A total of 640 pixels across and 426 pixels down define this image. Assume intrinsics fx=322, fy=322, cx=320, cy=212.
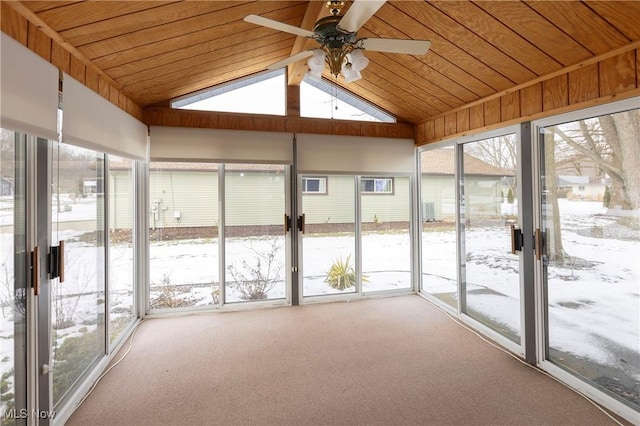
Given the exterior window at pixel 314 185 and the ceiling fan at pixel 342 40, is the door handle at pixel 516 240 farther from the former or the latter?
the exterior window at pixel 314 185

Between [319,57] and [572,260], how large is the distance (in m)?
2.42

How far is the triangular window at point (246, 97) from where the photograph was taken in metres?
3.82

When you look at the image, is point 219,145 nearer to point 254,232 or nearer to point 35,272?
point 254,232

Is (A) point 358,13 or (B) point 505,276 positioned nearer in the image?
(A) point 358,13

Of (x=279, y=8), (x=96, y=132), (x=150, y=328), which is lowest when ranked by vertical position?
(x=150, y=328)

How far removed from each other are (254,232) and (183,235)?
0.83 metres

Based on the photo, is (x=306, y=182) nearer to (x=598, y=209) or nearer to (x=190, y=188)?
(x=190, y=188)

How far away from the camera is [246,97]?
3.97 m

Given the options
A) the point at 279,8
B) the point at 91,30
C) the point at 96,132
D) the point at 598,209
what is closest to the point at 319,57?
the point at 279,8

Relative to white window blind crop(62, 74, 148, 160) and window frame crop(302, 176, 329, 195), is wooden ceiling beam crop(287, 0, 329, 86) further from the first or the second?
white window blind crop(62, 74, 148, 160)

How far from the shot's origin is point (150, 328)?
135 inches

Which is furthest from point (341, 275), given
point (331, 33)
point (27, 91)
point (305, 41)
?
point (27, 91)

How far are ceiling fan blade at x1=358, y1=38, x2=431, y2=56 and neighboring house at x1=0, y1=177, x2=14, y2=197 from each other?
2.03 m

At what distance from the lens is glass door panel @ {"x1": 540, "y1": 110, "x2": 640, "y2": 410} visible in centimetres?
213
